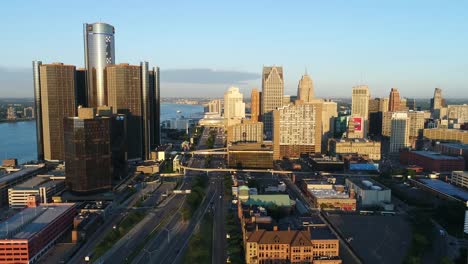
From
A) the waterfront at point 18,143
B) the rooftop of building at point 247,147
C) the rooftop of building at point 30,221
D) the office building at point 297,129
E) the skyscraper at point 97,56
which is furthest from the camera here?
the waterfront at point 18,143

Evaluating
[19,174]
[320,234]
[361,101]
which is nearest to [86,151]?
[19,174]

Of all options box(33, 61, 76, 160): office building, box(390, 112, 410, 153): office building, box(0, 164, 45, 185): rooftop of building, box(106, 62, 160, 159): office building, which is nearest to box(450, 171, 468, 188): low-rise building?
box(390, 112, 410, 153): office building

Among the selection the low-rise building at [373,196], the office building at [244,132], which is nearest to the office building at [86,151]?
the low-rise building at [373,196]

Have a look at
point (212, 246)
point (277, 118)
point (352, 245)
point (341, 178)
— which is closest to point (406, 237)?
point (352, 245)

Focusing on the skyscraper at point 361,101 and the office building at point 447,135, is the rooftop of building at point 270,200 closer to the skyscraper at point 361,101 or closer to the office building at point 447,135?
the office building at point 447,135

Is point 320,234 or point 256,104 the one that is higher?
point 256,104

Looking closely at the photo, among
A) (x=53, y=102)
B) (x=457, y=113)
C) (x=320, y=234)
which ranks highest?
(x=53, y=102)

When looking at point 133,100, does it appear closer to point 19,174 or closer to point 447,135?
point 19,174

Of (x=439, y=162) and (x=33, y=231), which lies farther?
(x=439, y=162)
